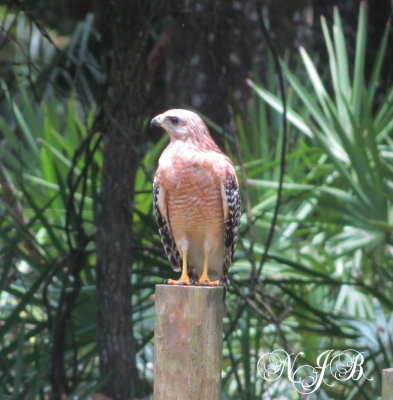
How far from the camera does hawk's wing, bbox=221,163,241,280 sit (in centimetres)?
260

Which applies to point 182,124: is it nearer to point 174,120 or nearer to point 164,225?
point 174,120

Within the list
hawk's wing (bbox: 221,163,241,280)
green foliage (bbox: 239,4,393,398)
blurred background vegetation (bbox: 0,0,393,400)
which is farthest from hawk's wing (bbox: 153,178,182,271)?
green foliage (bbox: 239,4,393,398)

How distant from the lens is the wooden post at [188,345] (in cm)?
201

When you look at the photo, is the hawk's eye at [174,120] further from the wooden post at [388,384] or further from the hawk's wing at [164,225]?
the wooden post at [388,384]

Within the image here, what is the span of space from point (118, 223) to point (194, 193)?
0.96 m

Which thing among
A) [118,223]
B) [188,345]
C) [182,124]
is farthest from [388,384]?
[118,223]

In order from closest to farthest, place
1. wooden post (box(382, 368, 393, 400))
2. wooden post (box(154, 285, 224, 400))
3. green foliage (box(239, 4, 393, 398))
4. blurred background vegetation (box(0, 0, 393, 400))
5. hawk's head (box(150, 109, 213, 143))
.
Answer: wooden post (box(382, 368, 393, 400)), wooden post (box(154, 285, 224, 400)), hawk's head (box(150, 109, 213, 143)), blurred background vegetation (box(0, 0, 393, 400)), green foliage (box(239, 4, 393, 398))

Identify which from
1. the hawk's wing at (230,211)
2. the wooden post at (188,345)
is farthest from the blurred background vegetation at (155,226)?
the wooden post at (188,345)

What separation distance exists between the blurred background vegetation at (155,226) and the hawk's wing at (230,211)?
316mm

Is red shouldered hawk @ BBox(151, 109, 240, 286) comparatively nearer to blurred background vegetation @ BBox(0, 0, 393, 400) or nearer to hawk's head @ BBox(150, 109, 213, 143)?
hawk's head @ BBox(150, 109, 213, 143)

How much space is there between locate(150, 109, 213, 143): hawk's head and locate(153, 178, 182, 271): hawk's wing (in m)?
0.23

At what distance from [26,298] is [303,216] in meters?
1.94

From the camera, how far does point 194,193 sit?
258 cm

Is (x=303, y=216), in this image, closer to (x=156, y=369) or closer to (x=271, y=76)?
(x=271, y=76)
